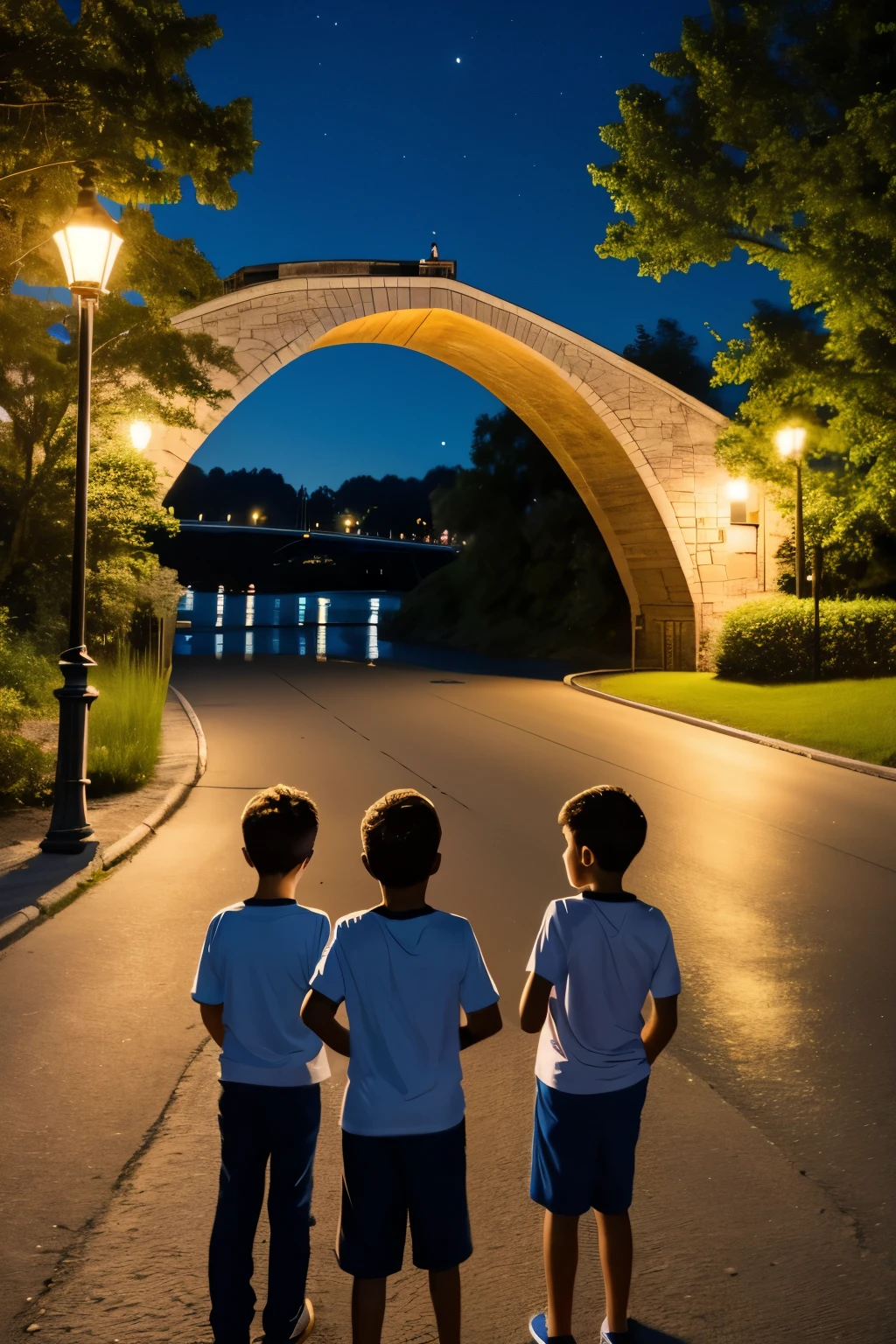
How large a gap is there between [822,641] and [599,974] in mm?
22297

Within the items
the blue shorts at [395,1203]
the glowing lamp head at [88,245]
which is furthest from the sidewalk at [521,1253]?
the glowing lamp head at [88,245]

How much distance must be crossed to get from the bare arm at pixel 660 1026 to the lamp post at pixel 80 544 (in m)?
6.98

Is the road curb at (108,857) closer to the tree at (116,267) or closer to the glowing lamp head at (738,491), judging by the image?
the tree at (116,267)

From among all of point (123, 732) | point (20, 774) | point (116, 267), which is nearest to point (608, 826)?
point (20, 774)

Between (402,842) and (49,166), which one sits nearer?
(402,842)

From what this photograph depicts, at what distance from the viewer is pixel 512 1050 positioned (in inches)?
197

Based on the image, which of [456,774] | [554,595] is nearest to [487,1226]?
[456,774]

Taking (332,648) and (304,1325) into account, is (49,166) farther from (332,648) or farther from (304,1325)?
(332,648)

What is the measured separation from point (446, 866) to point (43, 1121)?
453 centimetres

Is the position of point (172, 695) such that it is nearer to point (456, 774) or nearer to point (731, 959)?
point (456, 774)

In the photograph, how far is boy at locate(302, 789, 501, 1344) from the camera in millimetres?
2523

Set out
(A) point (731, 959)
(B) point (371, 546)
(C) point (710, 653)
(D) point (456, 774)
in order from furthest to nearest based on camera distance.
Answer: (B) point (371, 546) → (C) point (710, 653) → (D) point (456, 774) → (A) point (731, 959)

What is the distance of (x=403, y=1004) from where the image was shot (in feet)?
8.37

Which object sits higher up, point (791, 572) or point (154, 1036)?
point (791, 572)
